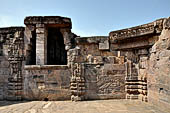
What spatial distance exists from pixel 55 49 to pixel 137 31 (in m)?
4.96

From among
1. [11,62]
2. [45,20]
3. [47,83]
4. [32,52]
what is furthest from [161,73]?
[11,62]

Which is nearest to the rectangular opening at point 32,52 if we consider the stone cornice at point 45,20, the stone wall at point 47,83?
the stone cornice at point 45,20

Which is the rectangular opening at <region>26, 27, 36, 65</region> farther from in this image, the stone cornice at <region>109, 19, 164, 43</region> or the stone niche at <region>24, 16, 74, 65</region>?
the stone cornice at <region>109, 19, 164, 43</region>

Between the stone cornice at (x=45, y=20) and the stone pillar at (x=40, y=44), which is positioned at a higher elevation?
the stone cornice at (x=45, y=20)

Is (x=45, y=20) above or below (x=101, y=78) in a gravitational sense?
above

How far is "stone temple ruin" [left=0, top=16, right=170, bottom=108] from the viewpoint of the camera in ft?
18.6

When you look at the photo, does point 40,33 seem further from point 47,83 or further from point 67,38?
point 47,83

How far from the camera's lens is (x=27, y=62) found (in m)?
6.53

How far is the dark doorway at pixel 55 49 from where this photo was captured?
810cm

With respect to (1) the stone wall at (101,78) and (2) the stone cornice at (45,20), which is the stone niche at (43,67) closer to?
(2) the stone cornice at (45,20)

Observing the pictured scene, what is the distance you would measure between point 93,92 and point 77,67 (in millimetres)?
1365

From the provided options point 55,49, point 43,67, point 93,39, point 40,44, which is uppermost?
point 93,39

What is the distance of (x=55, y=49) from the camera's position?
8.17 meters

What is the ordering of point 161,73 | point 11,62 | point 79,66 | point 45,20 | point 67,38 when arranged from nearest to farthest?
point 161,73
point 79,66
point 11,62
point 45,20
point 67,38
